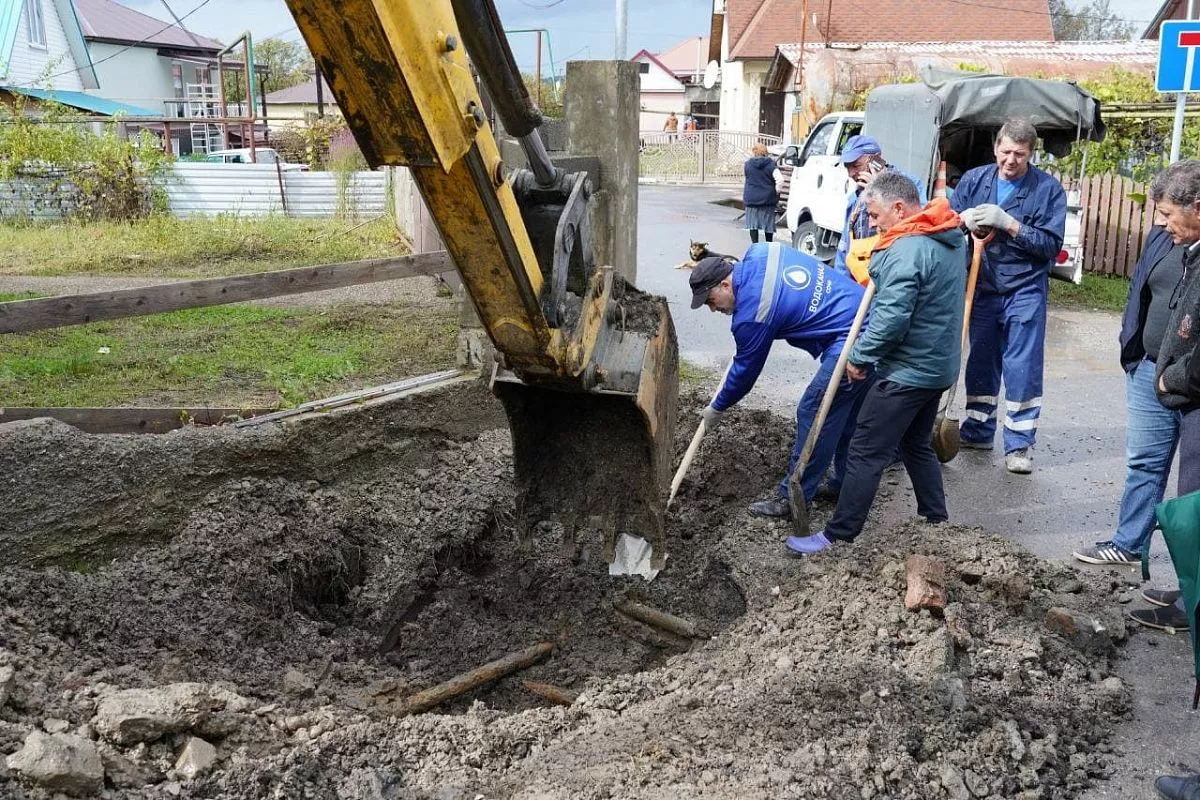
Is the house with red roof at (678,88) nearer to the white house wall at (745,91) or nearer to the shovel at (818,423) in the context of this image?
the white house wall at (745,91)

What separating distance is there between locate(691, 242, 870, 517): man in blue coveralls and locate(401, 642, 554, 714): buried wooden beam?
5.40 ft

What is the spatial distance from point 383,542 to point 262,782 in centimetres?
216

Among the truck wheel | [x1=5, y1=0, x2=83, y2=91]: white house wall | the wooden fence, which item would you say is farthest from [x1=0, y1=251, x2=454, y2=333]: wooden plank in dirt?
[x1=5, y1=0, x2=83, y2=91]: white house wall

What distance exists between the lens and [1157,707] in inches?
156

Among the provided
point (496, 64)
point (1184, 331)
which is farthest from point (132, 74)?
point (1184, 331)

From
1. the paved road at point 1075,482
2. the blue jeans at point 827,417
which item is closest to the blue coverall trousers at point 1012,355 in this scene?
the paved road at point 1075,482

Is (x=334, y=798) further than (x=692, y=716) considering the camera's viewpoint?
No

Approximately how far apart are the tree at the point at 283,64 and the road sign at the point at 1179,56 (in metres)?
60.4

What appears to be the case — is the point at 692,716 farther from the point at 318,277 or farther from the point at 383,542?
the point at 318,277

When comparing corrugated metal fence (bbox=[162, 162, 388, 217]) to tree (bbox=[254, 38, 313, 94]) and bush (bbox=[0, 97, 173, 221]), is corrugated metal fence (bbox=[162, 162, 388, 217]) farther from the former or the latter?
tree (bbox=[254, 38, 313, 94])

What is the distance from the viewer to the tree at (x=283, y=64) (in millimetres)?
62625

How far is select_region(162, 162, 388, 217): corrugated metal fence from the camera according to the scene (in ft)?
55.9

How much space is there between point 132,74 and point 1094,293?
126 ft

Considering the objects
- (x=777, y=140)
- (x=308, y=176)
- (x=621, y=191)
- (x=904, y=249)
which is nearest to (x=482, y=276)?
(x=904, y=249)
